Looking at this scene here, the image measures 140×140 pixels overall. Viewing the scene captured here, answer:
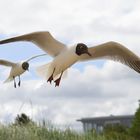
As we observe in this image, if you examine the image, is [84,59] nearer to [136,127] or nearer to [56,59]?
[56,59]

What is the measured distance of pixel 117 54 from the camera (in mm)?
9828

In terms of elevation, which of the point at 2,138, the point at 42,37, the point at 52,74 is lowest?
the point at 2,138

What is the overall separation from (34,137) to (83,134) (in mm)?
1460

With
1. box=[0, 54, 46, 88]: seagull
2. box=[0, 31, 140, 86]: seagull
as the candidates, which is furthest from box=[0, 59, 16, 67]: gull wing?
box=[0, 31, 140, 86]: seagull

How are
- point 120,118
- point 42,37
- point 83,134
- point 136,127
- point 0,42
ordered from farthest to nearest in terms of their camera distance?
point 120,118
point 136,127
point 83,134
point 42,37
point 0,42

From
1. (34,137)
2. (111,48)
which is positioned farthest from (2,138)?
(111,48)

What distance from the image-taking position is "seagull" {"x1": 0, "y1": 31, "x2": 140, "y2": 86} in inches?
347

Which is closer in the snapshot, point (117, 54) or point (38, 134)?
point (117, 54)

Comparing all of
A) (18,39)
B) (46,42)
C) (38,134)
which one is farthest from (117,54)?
(38,134)

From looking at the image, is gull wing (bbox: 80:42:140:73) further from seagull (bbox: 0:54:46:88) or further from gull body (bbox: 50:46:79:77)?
seagull (bbox: 0:54:46:88)

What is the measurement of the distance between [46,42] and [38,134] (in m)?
1.67

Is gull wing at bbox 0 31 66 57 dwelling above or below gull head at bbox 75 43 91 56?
above

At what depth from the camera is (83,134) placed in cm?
1109

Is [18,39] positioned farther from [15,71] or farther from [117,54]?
[15,71]
